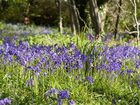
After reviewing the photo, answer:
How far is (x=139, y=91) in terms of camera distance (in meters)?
5.39

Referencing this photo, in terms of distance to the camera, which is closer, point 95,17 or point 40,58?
point 40,58

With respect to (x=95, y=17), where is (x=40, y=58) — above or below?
below

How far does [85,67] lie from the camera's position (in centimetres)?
640

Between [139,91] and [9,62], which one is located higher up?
[9,62]

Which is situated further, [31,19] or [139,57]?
[31,19]

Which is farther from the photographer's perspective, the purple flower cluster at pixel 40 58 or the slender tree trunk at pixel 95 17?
the slender tree trunk at pixel 95 17

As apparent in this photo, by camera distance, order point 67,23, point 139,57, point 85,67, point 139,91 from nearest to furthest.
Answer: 1. point 139,91
2. point 85,67
3. point 139,57
4. point 67,23

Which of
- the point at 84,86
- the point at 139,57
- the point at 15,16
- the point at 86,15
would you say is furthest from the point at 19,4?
the point at 84,86

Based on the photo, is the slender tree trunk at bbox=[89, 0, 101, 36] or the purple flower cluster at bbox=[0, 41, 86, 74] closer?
the purple flower cluster at bbox=[0, 41, 86, 74]

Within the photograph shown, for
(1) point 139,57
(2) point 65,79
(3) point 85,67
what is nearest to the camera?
(2) point 65,79

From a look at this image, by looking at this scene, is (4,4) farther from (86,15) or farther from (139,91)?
(139,91)

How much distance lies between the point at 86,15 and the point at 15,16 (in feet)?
29.2

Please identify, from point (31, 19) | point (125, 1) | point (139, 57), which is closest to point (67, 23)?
point (31, 19)

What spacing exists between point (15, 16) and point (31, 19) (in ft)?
4.36
